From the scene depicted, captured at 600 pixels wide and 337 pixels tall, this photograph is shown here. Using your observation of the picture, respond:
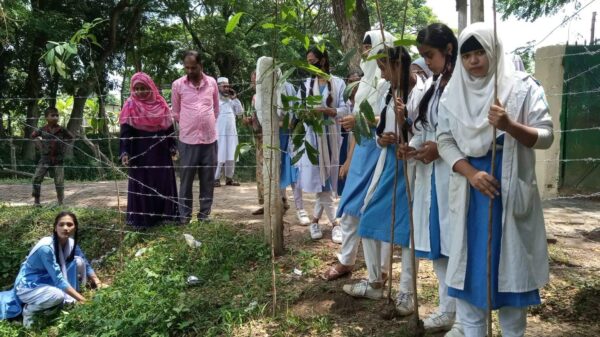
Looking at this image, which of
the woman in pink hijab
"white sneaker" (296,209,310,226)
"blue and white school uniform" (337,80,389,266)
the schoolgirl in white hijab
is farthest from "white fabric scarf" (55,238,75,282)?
the schoolgirl in white hijab

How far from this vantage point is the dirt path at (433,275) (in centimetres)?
254

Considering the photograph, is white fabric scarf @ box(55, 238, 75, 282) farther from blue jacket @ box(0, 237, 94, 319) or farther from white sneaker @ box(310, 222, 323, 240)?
white sneaker @ box(310, 222, 323, 240)

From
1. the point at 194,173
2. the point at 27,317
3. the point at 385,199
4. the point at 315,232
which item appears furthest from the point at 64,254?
the point at 385,199

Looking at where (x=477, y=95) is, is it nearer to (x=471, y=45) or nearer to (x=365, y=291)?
(x=471, y=45)

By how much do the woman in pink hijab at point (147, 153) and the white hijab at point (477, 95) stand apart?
10.3 feet

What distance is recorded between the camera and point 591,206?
18.4ft

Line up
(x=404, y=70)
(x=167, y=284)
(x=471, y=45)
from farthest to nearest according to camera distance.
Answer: (x=167, y=284), (x=404, y=70), (x=471, y=45)

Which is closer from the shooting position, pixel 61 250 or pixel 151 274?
pixel 151 274

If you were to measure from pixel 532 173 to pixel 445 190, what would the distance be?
37 centimetres

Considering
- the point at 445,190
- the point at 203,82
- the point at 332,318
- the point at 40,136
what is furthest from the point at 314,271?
the point at 40,136

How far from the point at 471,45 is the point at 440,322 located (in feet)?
4.31

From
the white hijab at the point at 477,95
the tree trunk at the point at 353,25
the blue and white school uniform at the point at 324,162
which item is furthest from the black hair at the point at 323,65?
the white hijab at the point at 477,95

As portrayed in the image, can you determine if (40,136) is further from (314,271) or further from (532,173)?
(532,173)

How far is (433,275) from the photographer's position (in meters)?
3.17
